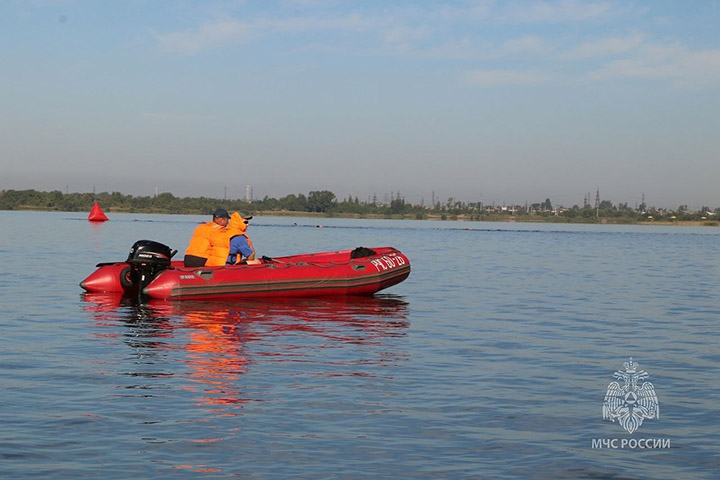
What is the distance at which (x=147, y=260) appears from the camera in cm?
1694

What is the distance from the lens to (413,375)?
33.6 ft

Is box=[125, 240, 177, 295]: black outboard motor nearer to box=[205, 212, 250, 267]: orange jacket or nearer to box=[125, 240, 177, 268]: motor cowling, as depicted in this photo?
box=[125, 240, 177, 268]: motor cowling

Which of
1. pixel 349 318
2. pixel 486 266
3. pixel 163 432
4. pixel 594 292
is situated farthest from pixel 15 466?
pixel 486 266

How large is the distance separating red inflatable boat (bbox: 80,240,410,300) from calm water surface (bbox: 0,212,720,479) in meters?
0.37

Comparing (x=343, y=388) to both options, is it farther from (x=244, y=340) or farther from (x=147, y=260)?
(x=147, y=260)

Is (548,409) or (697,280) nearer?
(548,409)

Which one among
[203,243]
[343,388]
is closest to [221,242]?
[203,243]

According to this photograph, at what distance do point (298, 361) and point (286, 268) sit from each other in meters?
7.25

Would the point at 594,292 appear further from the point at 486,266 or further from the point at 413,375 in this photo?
the point at 413,375

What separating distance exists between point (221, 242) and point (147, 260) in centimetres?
144

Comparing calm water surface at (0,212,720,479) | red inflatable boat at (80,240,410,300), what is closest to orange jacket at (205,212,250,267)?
red inflatable boat at (80,240,410,300)

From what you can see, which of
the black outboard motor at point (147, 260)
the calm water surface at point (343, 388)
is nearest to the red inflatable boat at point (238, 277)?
the black outboard motor at point (147, 260)

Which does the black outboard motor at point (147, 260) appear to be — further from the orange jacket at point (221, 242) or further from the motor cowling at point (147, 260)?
the orange jacket at point (221, 242)

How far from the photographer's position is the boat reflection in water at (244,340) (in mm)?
9492
